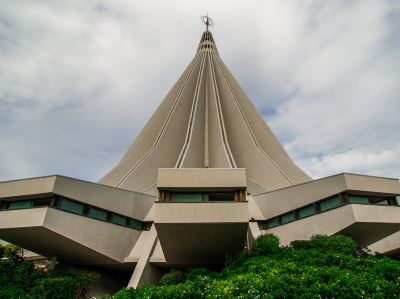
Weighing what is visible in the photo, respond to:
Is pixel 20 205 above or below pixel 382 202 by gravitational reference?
below

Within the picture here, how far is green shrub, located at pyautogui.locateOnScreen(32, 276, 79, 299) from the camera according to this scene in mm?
10117

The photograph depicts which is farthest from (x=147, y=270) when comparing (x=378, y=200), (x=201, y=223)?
(x=378, y=200)

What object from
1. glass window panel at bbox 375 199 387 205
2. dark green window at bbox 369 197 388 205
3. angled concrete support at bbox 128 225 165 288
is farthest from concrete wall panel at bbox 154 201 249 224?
glass window panel at bbox 375 199 387 205

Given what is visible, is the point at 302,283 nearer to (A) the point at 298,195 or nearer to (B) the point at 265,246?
(B) the point at 265,246

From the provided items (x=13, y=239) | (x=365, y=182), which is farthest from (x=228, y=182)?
(x=13, y=239)

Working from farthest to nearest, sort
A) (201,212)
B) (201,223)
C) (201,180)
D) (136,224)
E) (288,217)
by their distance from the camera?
1. (136,224)
2. (288,217)
3. (201,180)
4. (201,212)
5. (201,223)

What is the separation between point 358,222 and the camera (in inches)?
423

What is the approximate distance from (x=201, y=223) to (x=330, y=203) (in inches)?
231

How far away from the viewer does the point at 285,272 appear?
7516mm

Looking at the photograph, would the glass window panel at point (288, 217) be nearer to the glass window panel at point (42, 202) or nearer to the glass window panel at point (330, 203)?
the glass window panel at point (330, 203)

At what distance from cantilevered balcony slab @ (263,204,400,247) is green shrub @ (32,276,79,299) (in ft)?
31.1

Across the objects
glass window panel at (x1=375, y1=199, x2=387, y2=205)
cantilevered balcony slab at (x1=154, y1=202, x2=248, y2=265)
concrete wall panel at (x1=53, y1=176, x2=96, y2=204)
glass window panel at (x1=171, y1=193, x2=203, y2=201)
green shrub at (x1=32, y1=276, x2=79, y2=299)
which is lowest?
green shrub at (x1=32, y1=276, x2=79, y2=299)

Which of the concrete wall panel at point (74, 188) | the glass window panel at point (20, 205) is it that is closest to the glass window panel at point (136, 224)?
the concrete wall panel at point (74, 188)

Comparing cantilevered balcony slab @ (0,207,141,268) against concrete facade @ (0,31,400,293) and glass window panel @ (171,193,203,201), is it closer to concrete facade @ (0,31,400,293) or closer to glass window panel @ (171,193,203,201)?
concrete facade @ (0,31,400,293)
